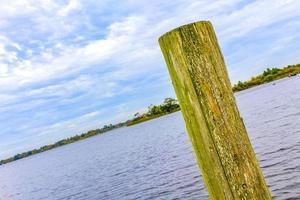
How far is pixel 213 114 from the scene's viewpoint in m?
2.67

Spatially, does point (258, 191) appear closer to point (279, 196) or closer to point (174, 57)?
point (174, 57)

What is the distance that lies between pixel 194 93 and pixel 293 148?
18.8m

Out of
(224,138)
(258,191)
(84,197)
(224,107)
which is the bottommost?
(84,197)

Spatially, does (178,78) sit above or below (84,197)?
above

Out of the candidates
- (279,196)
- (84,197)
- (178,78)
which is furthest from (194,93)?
(84,197)

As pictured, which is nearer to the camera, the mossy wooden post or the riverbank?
the mossy wooden post

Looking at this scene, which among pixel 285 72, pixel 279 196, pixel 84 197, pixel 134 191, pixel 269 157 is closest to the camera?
pixel 279 196

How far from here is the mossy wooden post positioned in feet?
8.75

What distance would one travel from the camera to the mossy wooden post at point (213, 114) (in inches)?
105

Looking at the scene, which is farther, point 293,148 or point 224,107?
point 293,148

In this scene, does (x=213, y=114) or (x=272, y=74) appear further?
(x=272, y=74)

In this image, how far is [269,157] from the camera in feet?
64.0

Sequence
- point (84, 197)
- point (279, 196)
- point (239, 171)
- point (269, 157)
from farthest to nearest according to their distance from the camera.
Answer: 1. point (84, 197)
2. point (269, 157)
3. point (279, 196)
4. point (239, 171)

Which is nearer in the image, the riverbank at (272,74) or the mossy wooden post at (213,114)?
the mossy wooden post at (213,114)
